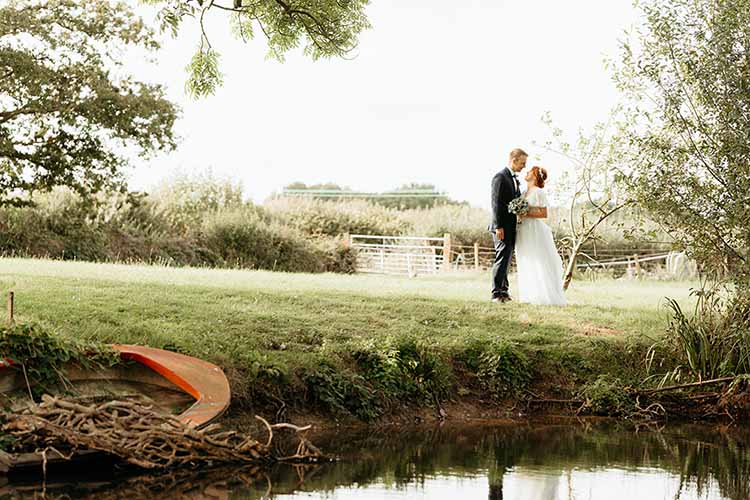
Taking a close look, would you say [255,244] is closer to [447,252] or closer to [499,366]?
[447,252]

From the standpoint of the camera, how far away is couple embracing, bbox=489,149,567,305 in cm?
1456

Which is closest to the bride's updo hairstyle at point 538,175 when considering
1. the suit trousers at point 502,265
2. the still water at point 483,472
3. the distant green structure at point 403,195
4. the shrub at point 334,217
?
the suit trousers at point 502,265

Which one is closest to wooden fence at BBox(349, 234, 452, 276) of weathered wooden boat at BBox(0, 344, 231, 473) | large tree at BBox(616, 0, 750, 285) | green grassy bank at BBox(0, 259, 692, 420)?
green grassy bank at BBox(0, 259, 692, 420)

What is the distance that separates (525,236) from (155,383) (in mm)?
7378

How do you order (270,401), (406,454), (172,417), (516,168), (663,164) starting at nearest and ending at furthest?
(172,417), (406,454), (270,401), (663,164), (516,168)

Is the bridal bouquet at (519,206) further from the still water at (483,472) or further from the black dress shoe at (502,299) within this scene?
the still water at (483,472)

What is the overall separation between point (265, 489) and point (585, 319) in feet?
22.8

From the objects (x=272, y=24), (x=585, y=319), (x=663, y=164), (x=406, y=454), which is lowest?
(x=406, y=454)

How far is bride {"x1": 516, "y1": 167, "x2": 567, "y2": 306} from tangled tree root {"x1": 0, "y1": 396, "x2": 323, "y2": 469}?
7.52m

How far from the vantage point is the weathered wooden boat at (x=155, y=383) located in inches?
322

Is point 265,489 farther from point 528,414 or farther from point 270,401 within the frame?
point 528,414

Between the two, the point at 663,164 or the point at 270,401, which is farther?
the point at 663,164

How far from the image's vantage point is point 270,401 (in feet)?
31.3

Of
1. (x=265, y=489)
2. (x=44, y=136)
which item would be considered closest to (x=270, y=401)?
(x=265, y=489)
